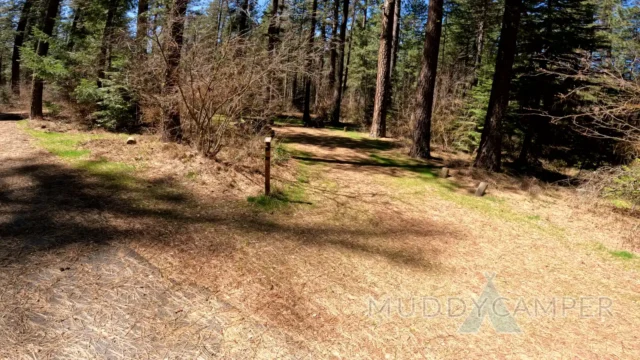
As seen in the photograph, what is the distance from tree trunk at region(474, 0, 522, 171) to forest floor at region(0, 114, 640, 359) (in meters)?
1.96

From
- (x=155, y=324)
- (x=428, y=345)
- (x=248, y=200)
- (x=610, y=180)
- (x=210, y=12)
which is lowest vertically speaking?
(x=428, y=345)

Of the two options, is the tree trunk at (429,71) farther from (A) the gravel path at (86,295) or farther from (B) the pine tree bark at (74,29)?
(B) the pine tree bark at (74,29)

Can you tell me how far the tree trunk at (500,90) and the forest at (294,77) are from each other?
3 cm

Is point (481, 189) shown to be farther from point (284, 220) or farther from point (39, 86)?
point (39, 86)

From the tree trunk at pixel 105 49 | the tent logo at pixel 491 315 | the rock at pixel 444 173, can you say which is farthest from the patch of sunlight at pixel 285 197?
the tree trunk at pixel 105 49

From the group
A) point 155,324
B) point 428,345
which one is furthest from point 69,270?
point 428,345

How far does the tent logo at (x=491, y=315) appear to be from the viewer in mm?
3641

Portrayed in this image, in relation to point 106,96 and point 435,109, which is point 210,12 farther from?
point 435,109

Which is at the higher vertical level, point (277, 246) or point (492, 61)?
point (492, 61)

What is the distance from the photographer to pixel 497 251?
5.38 meters

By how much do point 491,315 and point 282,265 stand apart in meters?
2.32

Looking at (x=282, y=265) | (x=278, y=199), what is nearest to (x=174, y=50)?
(x=278, y=199)

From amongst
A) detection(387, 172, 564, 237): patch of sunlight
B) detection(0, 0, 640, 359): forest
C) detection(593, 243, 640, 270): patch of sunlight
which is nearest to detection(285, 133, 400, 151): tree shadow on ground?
detection(0, 0, 640, 359): forest

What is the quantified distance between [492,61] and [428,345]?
1323cm
